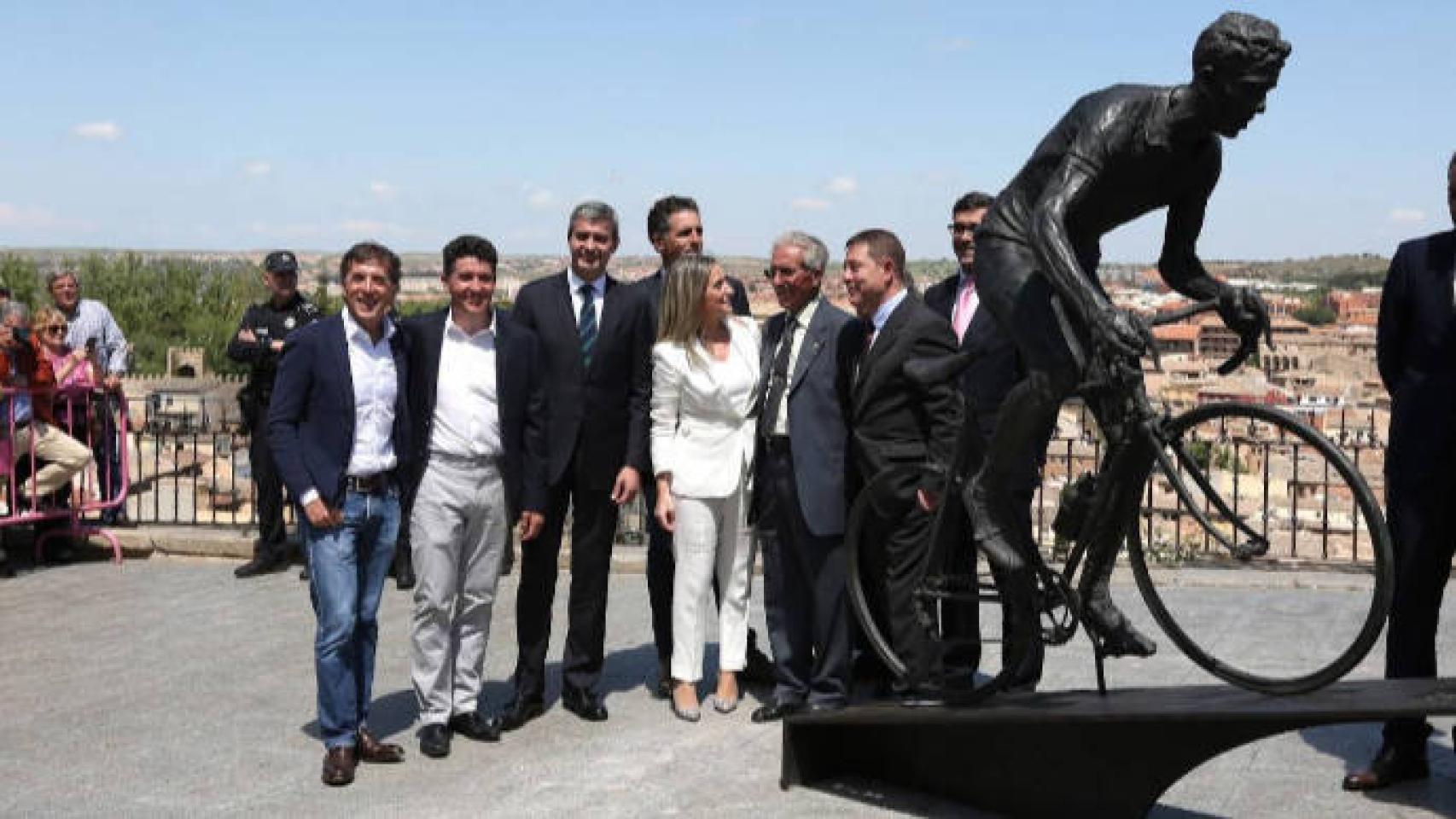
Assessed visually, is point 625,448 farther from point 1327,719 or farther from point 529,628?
point 1327,719

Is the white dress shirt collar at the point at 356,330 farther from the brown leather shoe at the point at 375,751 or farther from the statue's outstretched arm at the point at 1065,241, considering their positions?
the statue's outstretched arm at the point at 1065,241

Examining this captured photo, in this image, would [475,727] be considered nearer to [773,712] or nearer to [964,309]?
[773,712]

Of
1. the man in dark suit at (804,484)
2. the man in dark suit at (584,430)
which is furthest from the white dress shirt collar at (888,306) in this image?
the man in dark suit at (584,430)

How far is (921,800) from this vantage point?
5.16m

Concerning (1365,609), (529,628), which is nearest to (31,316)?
(529,628)

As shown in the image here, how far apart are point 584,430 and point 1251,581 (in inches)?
179

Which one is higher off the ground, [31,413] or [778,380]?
[778,380]

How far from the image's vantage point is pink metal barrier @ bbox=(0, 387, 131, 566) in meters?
9.68

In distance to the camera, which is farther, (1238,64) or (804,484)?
(804,484)

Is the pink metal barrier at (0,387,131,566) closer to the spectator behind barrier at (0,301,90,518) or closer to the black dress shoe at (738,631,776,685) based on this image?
the spectator behind barrier at (0,301,90,518)

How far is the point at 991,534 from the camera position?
15.5 ft

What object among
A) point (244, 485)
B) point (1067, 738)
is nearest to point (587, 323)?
point (1067, 738)

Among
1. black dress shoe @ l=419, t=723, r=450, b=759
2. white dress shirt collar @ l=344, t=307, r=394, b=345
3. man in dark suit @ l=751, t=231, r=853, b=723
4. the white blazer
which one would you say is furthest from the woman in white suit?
white dress shirt collar @ l=344, t=307, r=394, b=345

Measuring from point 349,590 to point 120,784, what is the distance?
1.00 m
